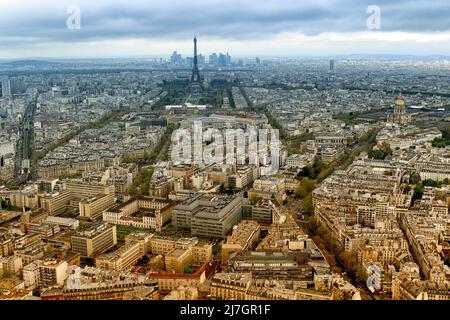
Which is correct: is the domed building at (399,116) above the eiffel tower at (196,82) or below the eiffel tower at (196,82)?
below

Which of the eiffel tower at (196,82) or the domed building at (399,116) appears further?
the eiffel tower at (196,82)

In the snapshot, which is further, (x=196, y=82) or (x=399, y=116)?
(x=196, y=82)

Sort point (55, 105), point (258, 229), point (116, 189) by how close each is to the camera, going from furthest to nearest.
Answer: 1. point (55, 105)
2. point (116, 189)
3. point (258, 229)

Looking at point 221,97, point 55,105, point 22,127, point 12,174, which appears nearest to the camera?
point 12,174

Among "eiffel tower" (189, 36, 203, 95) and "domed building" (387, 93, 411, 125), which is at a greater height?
"eiffel tower" (189, 36, 203, 95)

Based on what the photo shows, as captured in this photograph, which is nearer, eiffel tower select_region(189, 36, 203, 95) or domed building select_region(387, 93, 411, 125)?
domed building select_region(387, 93, 411, 125)

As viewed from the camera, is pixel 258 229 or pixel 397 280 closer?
pixel 397 280

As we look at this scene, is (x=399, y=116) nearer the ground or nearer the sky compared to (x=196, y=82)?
nearer the ground
